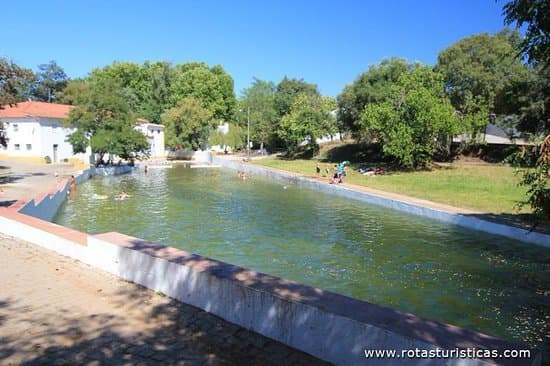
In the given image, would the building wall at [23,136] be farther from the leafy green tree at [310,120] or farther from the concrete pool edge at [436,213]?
the leafy green tree at [310,120]

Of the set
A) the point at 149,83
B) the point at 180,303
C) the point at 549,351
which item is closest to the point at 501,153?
the point at 549,351

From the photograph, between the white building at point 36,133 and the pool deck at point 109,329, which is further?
the white building at point 36,133

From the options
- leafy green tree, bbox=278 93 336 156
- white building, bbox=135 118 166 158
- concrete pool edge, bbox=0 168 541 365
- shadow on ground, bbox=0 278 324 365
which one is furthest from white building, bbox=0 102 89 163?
shadow on ground, bbox=0 278 324 365

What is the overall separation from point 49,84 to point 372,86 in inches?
2312

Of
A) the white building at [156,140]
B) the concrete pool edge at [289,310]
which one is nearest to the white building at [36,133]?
the white building at [156,140]

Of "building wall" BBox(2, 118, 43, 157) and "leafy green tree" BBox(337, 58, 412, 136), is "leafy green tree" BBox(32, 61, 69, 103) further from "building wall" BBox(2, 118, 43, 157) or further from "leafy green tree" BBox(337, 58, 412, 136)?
"leafy green tree" BBox(337, 58, 412, 136)

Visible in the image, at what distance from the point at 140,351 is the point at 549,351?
20.1 ft

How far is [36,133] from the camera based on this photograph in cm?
4359

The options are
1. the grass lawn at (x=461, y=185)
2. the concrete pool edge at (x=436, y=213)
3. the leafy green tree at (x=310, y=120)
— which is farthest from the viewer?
the leafy green tree at (x=310, y=120)

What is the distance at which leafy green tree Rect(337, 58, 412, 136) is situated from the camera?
43688mm

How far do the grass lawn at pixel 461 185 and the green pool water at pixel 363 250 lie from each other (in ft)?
12.1

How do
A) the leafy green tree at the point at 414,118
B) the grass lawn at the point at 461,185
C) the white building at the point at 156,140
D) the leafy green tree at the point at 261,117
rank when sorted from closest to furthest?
the grass lawn at the point at 461,185, the leafy green tree at the point at 414,118, the white building at the point at 156,140, the leafy green tree at the point at 261,117

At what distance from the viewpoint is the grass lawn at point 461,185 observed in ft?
67.7

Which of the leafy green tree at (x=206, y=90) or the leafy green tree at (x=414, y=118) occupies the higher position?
the leafy green tree at (x=206, y=90)
